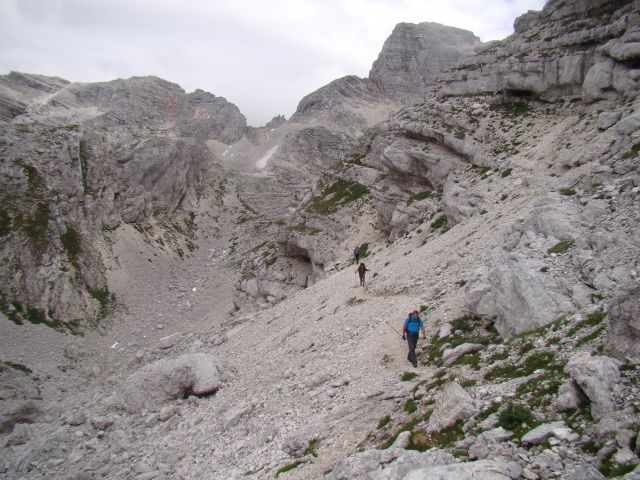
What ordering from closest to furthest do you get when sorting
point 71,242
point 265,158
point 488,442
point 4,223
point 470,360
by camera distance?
point 488,442, point 470,360, point 4,223, point 71,242, point 265,158

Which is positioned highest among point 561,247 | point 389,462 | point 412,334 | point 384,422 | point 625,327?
point 561,247

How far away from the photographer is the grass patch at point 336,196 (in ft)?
189

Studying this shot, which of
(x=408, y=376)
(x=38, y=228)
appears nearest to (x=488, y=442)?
(x=408, y=376)

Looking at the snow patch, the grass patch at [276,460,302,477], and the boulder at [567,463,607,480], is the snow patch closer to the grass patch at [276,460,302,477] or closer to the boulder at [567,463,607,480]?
the grass patch at [276,460,302,477]

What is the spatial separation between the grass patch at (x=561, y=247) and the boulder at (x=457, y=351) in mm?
4538

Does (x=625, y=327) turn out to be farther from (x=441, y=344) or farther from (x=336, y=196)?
(x=336, y=196)

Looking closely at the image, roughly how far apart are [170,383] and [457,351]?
66.6ft

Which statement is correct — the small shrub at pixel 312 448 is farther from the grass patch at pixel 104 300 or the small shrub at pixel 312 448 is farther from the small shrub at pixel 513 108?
the grass patch at pixel 104 300

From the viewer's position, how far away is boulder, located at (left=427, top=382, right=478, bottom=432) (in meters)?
9.97

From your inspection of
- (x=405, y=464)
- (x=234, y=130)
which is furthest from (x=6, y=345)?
(x=234, y=130)

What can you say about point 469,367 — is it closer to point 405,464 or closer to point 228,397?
point 405,464

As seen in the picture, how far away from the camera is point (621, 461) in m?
6.41

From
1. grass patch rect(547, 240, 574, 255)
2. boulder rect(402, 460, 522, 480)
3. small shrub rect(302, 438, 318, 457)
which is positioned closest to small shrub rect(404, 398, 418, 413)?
small shrub rect(302, 438, 318, 457)

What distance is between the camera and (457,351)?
1441 cm
